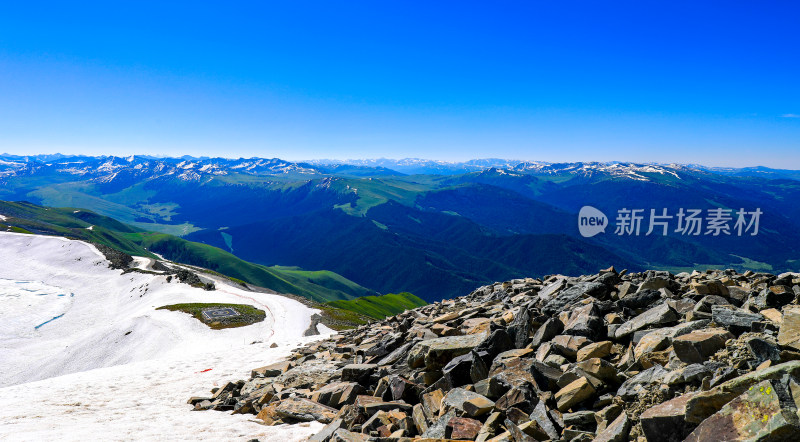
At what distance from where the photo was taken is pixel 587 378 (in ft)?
40.2

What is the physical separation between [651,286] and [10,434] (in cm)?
3103

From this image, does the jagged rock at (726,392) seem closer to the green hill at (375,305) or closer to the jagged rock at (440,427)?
the jagged rock at (440,427)

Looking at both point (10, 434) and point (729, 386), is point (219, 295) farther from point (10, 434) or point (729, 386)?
point (729, 386)

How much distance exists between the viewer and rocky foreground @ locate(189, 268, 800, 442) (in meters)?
8.77

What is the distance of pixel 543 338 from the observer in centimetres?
1706

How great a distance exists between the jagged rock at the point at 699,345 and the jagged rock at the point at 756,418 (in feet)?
10.0

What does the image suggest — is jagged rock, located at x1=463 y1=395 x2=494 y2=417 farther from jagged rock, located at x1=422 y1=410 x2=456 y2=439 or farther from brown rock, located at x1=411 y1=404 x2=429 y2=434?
brown rock, located at x1=411 y1=404 x2=429 y2=434

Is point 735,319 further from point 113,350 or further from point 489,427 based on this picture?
point 113,350

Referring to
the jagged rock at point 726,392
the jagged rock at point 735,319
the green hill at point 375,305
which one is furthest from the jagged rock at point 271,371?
the green hill at point 375,305

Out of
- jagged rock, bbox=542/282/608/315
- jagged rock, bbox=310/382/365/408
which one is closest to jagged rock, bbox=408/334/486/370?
jagged rock, bbox=310/382/365/408

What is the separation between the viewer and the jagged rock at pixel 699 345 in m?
11.3

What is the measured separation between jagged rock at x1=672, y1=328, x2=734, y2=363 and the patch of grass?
213ft

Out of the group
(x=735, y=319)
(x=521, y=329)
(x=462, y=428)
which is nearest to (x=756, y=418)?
(x=735, y=319)

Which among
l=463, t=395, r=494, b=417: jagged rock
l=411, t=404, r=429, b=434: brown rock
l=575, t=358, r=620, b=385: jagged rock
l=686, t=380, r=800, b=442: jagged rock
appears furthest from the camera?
l=411, t=404, r=429, b=434: brown rock
